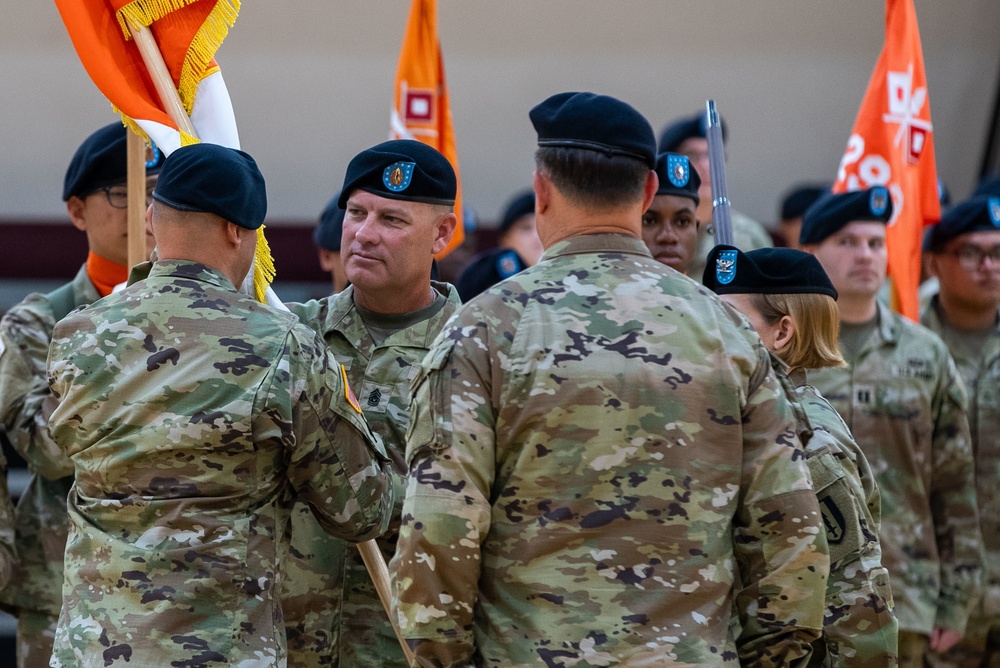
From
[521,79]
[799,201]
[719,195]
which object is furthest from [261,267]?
[521,79]

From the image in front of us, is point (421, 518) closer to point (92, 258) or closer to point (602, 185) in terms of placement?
point (602, 185)

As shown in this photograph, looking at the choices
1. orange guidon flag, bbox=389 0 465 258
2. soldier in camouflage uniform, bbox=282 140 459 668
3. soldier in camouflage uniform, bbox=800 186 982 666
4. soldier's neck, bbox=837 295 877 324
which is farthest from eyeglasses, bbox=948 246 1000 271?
soldier in camouflage uniform, bbox=282 140 459 668

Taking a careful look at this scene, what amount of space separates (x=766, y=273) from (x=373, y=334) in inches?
38.6

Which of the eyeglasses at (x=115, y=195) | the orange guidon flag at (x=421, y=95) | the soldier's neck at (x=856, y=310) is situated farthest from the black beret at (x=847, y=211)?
the eyeglasses at (x=115, y=195)

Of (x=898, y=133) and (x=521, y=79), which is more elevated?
(x=898, y=133)

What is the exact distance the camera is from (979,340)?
5105 mm

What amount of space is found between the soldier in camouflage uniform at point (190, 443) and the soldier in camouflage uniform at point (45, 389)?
0.83 meters

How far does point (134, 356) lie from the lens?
2.56 m

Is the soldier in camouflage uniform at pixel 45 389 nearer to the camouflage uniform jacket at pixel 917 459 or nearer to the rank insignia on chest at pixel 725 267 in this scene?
the rank insignia on chest at pixel 725 267

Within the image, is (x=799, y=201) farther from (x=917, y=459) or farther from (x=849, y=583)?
(x=849, y=583)

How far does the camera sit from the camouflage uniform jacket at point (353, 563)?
311cm

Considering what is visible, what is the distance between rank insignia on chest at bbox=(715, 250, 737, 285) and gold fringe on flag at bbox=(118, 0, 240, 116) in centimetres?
132

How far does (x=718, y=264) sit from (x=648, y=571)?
0.95m

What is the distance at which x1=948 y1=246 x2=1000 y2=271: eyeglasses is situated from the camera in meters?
5.01
